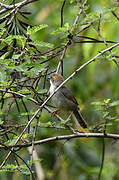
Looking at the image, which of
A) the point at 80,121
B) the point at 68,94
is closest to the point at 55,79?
the point at 68,94

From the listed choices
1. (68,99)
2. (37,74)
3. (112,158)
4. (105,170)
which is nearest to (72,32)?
(37,74)

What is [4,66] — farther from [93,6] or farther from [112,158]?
[112,158]

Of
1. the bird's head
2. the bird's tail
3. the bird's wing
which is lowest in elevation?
the bird's tail

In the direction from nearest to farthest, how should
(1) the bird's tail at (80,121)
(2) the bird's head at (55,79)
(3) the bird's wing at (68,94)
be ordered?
(2) the bird's head at (55,79), (1) the bird's tail at (80,121), (3) the bird's wing at (68,94)

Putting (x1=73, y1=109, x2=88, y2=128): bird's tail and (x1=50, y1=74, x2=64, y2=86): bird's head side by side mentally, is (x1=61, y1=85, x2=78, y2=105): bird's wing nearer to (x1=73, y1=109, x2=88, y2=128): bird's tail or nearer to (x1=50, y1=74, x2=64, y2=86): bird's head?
(x1=73, y1=109, x2=88, y2=128): bird's tail

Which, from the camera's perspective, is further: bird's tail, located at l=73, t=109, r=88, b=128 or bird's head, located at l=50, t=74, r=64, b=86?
bird's tail, located at l=73, t=109, r=88, b=128

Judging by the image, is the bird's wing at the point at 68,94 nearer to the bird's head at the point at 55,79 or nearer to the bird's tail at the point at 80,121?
the bird's tail at the point at 80,121

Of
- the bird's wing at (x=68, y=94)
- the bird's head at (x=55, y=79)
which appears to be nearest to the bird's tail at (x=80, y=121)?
the bird's wing at (x=68, y=94)

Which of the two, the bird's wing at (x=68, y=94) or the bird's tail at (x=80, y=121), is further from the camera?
the bird's wing at (x=68, y=94)

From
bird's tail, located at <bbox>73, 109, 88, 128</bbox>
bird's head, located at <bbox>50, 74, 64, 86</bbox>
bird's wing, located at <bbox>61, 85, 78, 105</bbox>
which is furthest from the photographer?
bird's wing, located at <bbox>61, 85, 78, 105</bbox>

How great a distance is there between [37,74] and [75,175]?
3678 mm

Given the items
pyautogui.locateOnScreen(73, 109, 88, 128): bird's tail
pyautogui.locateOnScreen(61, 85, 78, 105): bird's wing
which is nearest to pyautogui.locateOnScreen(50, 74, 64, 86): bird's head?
pyautogui.locateOnScreen(61, 85, 78, 105): bird's wing

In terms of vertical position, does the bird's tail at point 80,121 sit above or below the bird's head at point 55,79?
below

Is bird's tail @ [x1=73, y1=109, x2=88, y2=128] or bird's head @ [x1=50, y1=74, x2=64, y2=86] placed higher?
bird's head @ [x1=50, y1=74, x2=64, y2=86]
